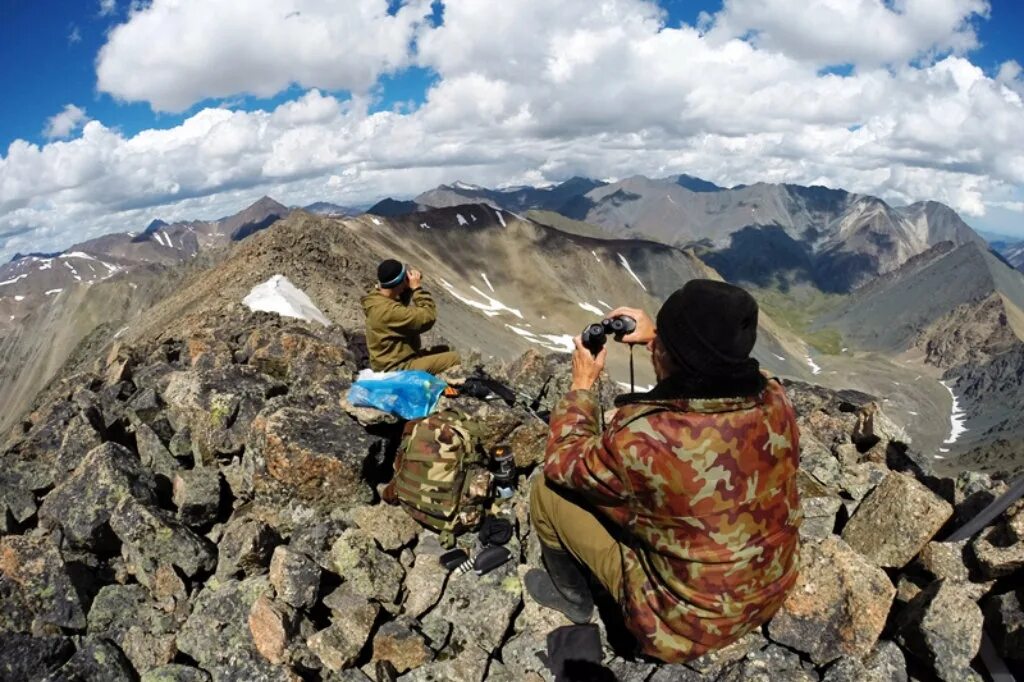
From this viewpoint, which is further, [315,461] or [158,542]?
[315,461]

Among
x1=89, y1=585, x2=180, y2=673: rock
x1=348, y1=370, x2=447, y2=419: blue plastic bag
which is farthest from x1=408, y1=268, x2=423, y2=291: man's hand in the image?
x1=89, y1=585, x2=180, y2=673: rock

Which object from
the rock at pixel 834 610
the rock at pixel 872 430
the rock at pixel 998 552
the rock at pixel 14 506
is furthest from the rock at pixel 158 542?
the rock at pixel 872 430

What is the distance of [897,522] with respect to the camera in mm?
7199

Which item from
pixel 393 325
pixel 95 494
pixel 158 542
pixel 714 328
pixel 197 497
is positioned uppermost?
pixel 714 328

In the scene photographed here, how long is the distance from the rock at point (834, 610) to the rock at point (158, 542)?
7.28 metres

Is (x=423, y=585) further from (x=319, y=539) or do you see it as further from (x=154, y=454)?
(x=154, y=454)

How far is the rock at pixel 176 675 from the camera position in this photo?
6.61 meters

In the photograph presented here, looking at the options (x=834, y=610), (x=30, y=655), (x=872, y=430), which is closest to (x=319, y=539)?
(x=30, y=655)

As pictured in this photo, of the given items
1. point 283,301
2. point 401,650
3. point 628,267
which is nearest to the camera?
point 401,650

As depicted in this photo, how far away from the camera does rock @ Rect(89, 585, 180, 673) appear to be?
6.93 meters

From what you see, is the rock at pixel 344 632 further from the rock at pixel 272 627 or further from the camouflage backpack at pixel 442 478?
the camouflage backpack at pixel 442 478

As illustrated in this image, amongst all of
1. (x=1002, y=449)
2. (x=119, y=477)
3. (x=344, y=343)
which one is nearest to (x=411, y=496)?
(x=119, y=477)

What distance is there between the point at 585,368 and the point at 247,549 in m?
5.21

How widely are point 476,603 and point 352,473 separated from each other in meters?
2.95
